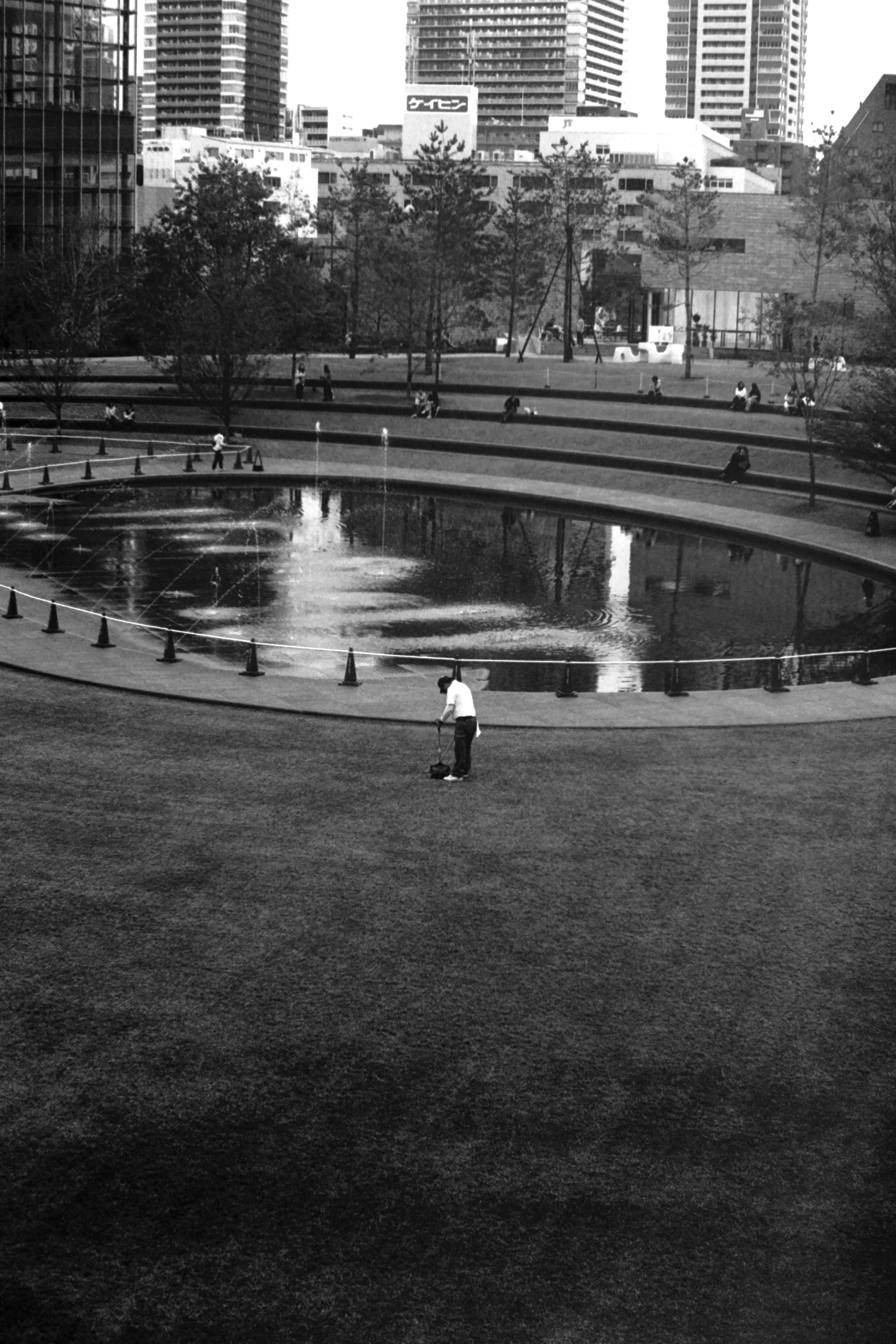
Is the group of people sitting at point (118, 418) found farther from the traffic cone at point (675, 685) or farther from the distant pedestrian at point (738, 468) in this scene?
the traffic cone at point (675, 685)

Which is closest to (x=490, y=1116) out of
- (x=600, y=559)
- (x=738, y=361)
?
(x=600, y=559)

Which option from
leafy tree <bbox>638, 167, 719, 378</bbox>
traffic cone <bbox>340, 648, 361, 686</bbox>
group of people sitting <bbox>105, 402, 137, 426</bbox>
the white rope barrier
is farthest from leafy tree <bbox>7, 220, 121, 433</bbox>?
traffic cone <bbox>340, 648, 361, 686</bbox>

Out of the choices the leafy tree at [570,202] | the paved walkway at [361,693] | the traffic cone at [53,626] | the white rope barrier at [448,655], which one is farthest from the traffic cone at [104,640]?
the leafy tree at [570,202]

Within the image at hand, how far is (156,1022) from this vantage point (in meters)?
14.4

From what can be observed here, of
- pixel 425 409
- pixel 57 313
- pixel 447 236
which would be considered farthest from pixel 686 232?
pixel 57 313

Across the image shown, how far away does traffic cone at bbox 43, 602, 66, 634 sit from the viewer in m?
31.5

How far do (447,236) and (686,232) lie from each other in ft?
42.6

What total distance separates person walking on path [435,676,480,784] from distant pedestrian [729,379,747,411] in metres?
47.4

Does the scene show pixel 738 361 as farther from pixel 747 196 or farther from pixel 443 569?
pixel 443 569

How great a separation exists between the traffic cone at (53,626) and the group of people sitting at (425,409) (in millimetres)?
40677

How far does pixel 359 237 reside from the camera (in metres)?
99.3

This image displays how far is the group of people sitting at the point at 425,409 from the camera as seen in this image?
71062 millimetres

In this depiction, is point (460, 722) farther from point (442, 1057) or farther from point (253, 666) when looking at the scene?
point (442, 1057)

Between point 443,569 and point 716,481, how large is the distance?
1786cm
